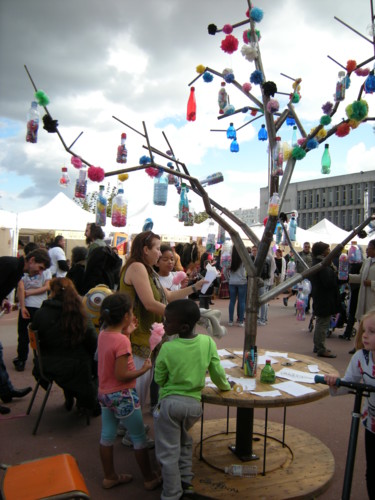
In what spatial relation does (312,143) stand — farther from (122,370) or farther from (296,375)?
(122,370)

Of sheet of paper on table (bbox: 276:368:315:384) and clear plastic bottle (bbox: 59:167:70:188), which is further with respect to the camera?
clear plastic bottle (bbox: 59:167:70:188)

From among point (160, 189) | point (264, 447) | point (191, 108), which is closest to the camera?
point (264, 447)

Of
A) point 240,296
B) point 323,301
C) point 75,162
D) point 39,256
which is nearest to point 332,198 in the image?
point 240,296

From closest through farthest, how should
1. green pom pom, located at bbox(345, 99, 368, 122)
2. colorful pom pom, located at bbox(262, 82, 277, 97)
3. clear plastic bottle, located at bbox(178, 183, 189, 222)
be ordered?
1. green pom pom, located at bbox(345, 99, 368, 122)
2. colorful pom pom, located at bbox(262, 82, 277, 97)
3. clear plastic bottle, located at bbox(178, 183, 189, 222)

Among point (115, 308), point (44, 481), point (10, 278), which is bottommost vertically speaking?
point (44, 481)

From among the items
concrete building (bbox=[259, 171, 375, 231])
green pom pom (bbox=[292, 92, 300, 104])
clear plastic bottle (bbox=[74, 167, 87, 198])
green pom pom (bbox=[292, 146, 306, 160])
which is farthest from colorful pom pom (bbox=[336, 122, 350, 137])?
concrete building (bbox=[259, 171, 375, 231])

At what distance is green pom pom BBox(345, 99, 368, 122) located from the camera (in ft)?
9.27

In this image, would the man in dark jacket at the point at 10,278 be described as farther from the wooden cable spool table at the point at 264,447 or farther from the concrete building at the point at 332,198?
the concrete building at the point at 332,198

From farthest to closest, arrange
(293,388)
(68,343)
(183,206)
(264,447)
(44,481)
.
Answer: (183,206) → (68,343) → (264,447) → (293,388) → (44,481)

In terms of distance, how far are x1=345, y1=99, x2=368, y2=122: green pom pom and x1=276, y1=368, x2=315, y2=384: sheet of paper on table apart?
181cm

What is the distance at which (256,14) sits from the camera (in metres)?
2.97

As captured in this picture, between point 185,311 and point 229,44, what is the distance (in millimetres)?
1916

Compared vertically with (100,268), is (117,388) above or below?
below

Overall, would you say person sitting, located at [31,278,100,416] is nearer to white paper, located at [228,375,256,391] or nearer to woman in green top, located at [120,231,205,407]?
woman in green top, located at [120,231,205,407]
